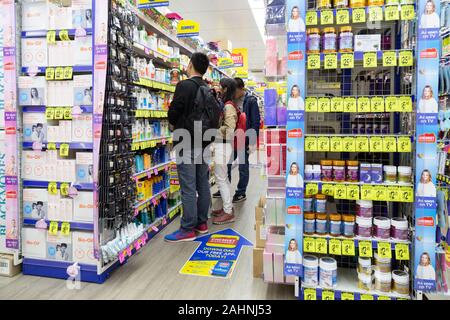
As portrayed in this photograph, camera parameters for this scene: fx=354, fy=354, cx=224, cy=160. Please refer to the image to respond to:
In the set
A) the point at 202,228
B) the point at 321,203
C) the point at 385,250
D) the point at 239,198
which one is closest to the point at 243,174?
the point at 239,198

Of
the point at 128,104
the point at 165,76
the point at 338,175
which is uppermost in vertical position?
the point at 165,76

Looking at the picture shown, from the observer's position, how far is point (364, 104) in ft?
7.51

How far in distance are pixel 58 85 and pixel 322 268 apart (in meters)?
2.49

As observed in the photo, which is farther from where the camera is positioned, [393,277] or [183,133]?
[183,133]

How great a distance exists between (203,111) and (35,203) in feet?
5.87

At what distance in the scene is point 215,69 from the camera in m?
7.55

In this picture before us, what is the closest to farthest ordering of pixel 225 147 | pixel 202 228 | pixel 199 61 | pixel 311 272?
1. pixel 311 272
2. pixel 199 61
3. pixel 202 228
4. pixel 225 147

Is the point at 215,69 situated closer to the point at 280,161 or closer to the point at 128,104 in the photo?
the point at 128,104

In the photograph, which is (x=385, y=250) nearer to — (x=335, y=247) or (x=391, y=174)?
(x=335, y=247)

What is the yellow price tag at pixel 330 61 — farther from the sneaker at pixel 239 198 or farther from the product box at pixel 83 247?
the sneaker at pixel 239 198

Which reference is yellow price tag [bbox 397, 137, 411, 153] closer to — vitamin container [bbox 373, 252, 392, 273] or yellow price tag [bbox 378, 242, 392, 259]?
yellow price tag [bbox 378, 242, 392, 259]

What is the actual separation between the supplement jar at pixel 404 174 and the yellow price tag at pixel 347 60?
29.8 inches
